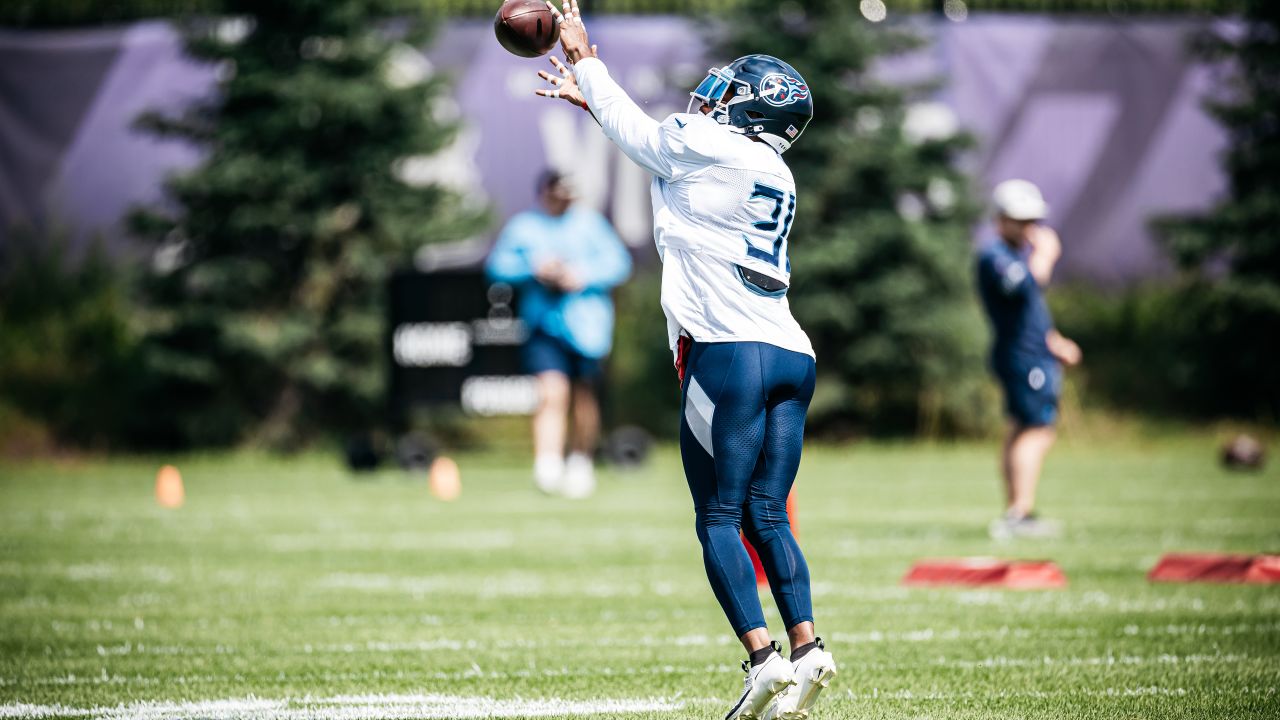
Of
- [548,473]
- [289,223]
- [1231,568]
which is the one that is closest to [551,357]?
[548,473]

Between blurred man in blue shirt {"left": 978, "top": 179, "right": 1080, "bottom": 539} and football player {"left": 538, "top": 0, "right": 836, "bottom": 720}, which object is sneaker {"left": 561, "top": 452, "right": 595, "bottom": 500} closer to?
blurred man in blue shirt {"left": 978, "top": 179, "right": 1080, "bottom": 539}

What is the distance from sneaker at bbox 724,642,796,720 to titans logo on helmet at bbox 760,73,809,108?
163cm

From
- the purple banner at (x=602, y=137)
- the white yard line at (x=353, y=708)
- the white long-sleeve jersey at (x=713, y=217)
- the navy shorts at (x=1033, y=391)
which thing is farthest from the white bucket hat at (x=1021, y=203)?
the purple banner at (x=602, y=137)

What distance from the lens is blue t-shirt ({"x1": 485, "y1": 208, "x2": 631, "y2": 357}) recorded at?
13.3m

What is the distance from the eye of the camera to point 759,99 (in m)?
4.92

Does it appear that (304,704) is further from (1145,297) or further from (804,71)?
(1145,297)

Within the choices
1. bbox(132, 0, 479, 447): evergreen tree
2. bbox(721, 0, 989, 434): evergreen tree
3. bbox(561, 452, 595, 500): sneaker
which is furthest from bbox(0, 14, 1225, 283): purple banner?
bbox(561, 452, 595, 500): sneaker

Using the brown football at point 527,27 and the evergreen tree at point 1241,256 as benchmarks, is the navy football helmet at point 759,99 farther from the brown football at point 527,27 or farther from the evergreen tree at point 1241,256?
the evergreen tree at point 1241,256

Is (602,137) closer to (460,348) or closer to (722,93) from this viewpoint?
(460,348)

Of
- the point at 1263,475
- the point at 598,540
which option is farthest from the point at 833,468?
the point at 598,540

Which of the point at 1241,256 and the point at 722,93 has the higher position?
the point at 722,93

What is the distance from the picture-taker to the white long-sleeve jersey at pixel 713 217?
15.9 feet

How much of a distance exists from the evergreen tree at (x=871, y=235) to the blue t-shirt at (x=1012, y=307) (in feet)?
28.9

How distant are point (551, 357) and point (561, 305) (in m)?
0.43
